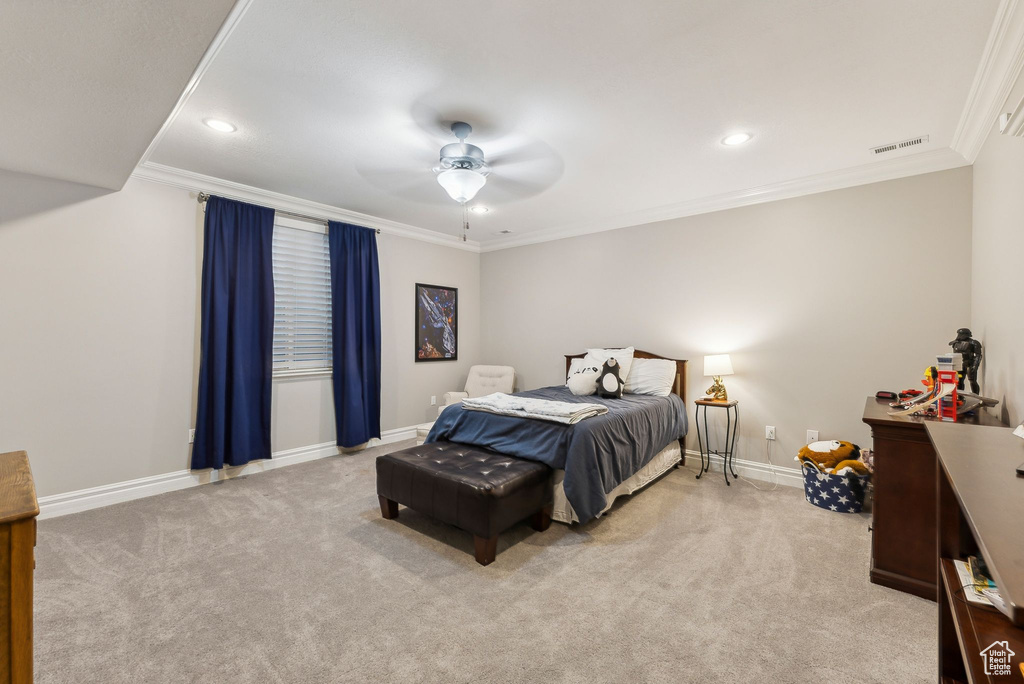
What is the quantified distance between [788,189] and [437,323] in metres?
3.81

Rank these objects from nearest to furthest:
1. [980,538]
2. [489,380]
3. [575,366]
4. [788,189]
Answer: [980,538] < [788,189] < [575,366] < [489,380]

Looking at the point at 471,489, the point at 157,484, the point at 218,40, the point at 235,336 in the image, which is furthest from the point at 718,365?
the point at 157,484

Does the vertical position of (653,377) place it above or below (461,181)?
below

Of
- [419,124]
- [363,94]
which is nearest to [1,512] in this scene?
[363,94]

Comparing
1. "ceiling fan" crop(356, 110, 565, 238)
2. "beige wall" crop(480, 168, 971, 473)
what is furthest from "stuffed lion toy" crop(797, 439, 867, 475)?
"ceiling fan" crop(356, 110, 565, 238)

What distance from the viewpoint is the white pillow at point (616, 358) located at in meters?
4.19

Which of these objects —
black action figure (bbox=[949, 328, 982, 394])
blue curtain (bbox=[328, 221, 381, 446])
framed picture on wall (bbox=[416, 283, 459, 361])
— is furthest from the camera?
framed picture on wall (bbox=[416, 283, 459, 361])

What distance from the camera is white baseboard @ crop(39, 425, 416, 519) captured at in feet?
9.70

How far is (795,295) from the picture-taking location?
11.7 ft

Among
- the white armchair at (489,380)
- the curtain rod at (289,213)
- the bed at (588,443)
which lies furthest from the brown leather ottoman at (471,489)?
the curtain rod at (289,213)

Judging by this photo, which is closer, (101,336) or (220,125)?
(220,125)

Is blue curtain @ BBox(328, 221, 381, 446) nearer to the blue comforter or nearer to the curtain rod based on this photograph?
the curtain rod

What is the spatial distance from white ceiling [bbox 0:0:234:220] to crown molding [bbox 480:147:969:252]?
3704 millimetres

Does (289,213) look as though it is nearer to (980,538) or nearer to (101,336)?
(101,336)
